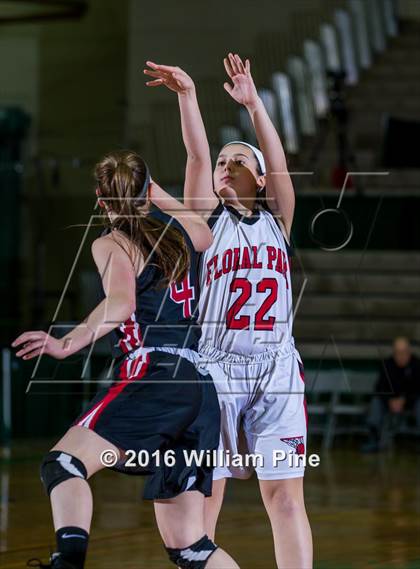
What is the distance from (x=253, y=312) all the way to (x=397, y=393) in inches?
285

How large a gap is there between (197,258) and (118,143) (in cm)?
1355

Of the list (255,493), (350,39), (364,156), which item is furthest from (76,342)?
(350,39)

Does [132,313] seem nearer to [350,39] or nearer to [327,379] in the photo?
[327,379]

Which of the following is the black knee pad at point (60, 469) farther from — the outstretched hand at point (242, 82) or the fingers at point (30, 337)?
the outstretched hand at point (242, 82)

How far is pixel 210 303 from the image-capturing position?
16.3 feet

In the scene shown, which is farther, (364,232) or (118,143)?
(118,143)

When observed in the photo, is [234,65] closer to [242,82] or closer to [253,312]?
[242,82]

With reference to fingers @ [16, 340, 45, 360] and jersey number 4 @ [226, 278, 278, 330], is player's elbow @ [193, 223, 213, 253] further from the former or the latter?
fingers @ [16, 340, 45, 360]

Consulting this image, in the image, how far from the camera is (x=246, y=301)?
491cm

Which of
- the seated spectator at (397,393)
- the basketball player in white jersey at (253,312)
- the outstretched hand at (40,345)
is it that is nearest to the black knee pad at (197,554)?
the basketball player in white jersey at (253,312)

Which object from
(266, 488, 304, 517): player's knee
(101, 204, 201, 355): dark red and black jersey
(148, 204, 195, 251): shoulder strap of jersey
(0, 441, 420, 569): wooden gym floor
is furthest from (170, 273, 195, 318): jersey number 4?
(0, 441, 420, 569): wooden gym floor

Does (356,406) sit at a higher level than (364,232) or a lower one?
lower

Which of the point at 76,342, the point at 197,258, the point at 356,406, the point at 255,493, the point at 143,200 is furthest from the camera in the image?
the point at 356,406

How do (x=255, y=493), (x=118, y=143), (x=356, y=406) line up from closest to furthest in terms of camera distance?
(x=255, y=493), (x=356, y=406), (x=118, y=143)
